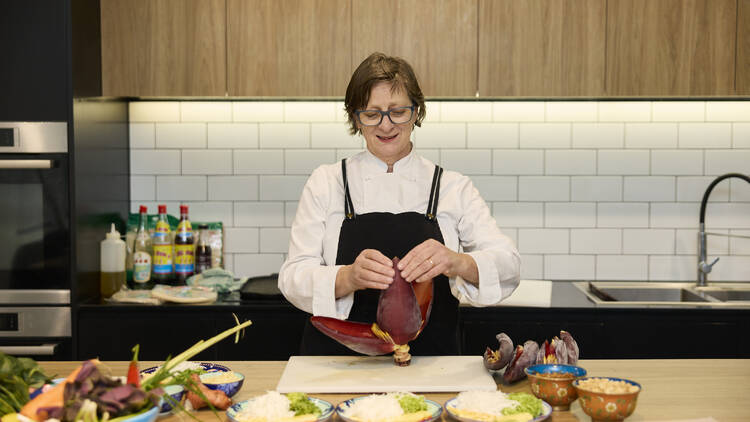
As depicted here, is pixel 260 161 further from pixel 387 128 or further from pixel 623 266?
pixel 623 266

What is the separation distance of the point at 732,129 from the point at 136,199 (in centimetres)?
283

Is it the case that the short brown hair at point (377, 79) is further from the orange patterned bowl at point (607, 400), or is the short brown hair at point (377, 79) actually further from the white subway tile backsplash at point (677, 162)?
the white subway tile backsplash at point (677, 162)

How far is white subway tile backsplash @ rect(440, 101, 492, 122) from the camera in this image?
346cm

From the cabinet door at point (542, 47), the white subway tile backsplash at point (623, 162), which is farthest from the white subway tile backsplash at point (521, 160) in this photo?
the cabinet door at point (542, 47)

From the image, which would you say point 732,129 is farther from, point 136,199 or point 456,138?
point 136,199

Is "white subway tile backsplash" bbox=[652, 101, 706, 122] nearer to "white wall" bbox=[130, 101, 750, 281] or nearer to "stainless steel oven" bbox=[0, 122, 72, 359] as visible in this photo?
"white wall" bbox=[130, 101, 750, 281]

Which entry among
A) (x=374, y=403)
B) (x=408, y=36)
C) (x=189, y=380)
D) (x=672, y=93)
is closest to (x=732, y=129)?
(x=672, y=93)

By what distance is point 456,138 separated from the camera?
137 inches

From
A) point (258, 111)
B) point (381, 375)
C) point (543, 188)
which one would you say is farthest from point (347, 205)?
point (543, 188)

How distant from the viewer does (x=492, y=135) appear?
3.48 m

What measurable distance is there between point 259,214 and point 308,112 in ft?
1.77

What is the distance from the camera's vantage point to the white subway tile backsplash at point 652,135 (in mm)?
3453

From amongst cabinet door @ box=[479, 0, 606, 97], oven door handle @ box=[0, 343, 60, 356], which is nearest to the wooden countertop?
oven door handle @ box=[0, 343, 60, 356]

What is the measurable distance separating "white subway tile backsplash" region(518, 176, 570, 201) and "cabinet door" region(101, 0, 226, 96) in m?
1.45
